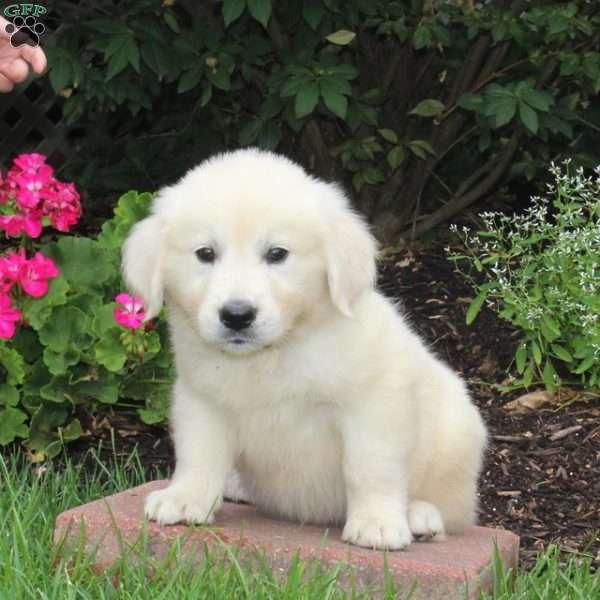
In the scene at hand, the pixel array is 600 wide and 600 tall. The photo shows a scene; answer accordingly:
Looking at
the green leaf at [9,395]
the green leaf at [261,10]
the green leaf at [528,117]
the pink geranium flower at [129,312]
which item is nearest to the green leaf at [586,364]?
the green leaf at [528,117]

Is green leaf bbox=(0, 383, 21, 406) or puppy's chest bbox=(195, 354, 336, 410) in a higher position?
puppy's chest bbox=(195, 354, 336, 410)

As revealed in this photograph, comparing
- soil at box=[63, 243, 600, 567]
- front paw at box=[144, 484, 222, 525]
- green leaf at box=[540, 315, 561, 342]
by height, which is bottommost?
soil at box=[63, 243, 600, 567]

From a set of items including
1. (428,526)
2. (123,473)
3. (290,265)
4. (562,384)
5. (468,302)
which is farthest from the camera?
(468,302)

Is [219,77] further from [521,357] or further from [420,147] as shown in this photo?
[521,357]

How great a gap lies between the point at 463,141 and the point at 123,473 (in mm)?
3518

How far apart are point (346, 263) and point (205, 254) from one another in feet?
1.22

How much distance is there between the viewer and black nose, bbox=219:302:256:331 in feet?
10.4

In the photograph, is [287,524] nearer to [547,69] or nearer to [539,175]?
[547,69]

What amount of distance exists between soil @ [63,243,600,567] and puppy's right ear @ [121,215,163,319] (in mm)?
1395

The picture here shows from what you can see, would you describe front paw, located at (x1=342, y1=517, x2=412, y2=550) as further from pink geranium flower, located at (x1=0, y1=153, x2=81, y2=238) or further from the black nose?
pink geranium flower, located at (x1=0, y1=153, x2=81, y2=238)

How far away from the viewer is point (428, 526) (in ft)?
11.9

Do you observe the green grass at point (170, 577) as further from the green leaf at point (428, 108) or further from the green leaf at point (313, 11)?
the green leaf at point (428, 108)

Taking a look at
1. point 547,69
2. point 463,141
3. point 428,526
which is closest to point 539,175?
point 463,141

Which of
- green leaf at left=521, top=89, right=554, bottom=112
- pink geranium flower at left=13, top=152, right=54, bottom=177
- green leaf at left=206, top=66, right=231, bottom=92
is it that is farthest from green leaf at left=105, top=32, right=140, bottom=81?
green leaf at left=521, top=89, right=554, bottom=112
